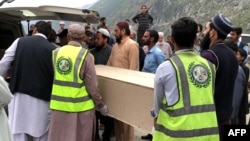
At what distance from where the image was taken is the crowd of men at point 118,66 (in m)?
2.82

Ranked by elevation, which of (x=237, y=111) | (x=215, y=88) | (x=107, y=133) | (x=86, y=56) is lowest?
(x=107, y=133)

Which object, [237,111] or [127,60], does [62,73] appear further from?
[237,111]

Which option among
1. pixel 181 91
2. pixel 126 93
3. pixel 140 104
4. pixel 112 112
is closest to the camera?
pixel 181 91

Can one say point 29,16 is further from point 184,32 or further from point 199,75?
point 199,75

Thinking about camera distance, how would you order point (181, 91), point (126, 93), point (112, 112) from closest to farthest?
point (181, 91), point (126, 93), point (112, 112)

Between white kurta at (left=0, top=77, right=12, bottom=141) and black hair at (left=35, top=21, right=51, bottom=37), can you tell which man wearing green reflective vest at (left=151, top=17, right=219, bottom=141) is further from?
black hair at (left=35, top=21, right=51, bottom=37)

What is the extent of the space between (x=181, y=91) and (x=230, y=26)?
36.4 inches

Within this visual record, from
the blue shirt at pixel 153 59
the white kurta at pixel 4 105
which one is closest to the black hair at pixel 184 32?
the white kurta at pixel 4 105

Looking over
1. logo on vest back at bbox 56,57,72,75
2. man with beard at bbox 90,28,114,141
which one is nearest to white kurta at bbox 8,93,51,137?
logo on vest back at bbox 56,57,72,75

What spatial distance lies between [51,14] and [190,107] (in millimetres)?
3653

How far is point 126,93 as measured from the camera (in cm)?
409

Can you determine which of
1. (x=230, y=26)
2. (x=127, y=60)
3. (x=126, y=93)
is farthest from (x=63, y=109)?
(x=230, y=26)

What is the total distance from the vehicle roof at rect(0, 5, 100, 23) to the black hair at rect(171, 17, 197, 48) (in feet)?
8.18

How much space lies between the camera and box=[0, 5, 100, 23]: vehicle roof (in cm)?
512
